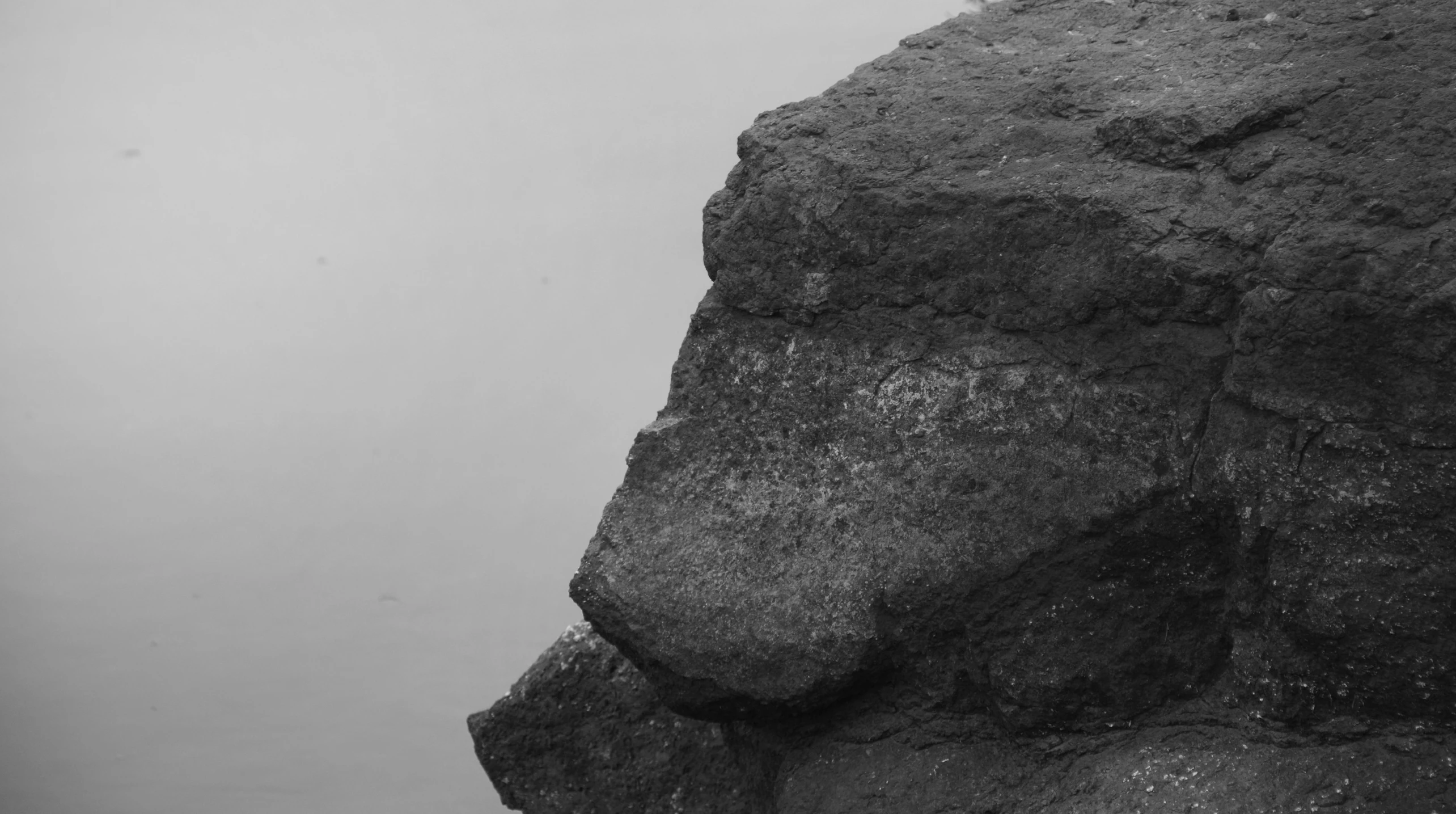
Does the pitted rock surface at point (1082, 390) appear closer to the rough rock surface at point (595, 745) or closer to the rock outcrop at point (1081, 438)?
the rock outcrop at point (1081, 438)

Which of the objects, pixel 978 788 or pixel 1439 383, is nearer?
pixel 1439 383

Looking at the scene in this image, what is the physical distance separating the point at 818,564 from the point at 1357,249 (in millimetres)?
1119

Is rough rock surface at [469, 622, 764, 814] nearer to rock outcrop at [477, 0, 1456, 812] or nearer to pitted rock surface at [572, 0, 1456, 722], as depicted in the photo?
rock outcrop at [477, 0, 1456, 812]

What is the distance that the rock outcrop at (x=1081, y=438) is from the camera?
2.21 m

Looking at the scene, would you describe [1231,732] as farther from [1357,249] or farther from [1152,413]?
[1357,249]

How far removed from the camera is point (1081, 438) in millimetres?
2467

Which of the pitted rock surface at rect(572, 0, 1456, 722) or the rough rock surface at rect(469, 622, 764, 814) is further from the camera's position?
the rough rock surface at rect(469, 622, 764, 814)

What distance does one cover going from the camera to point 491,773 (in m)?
3.18

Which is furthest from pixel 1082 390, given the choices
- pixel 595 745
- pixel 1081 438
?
pixel 595 745

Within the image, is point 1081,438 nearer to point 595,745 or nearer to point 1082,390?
point 1082,390

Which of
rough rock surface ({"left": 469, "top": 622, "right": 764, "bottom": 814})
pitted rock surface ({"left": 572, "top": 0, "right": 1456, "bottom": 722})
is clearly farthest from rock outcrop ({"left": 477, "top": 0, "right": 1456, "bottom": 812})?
rough rock surface ({"left": 469, "top": 622, "right": 764, "bottom": 814})

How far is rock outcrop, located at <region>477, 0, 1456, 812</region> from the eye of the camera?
221 centimetres

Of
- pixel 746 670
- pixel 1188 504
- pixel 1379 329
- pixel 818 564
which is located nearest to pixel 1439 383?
pixel 1379 329

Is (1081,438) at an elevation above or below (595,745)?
above
